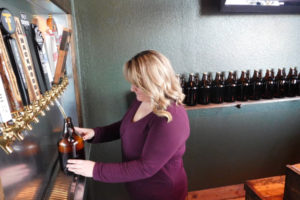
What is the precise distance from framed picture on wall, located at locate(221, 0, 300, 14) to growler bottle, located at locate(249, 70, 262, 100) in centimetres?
52

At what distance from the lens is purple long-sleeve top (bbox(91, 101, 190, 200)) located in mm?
962

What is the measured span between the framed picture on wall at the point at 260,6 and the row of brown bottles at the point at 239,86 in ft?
1.63

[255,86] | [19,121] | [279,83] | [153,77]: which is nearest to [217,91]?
[255,86]

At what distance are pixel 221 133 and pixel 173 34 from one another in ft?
3.43

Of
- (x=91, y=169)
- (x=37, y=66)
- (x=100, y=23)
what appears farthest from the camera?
(x=100, y=23)

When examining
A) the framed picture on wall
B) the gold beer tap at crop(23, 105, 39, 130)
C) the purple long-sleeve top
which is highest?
the framed picture on wall

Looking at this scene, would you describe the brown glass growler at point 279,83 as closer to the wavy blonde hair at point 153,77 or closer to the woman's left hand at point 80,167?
the wavy blonde hair at point 153,77

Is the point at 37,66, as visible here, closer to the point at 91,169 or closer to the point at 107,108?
the point at 91,169

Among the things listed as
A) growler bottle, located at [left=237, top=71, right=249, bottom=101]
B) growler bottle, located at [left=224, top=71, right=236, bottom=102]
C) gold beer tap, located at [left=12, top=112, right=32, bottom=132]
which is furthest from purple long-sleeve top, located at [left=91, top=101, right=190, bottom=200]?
growler bottle, located at [left=237, top=71, right=249, bottom=101]

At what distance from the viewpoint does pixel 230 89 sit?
193 cm

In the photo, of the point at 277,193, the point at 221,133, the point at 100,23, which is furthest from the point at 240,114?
the point at 100,23

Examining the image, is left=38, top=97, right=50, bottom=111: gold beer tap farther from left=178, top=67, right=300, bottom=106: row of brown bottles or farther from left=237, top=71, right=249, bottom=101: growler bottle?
left=237, top=71, right=249, bottom=101: growler bottle

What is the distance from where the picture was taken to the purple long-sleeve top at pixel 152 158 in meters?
0.96

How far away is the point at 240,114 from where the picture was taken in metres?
2.15
